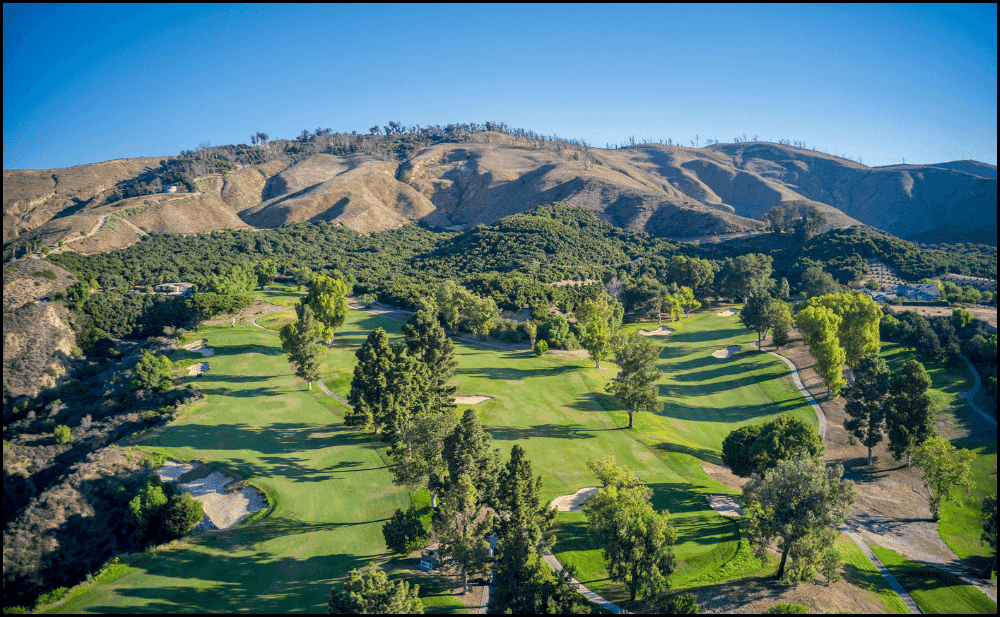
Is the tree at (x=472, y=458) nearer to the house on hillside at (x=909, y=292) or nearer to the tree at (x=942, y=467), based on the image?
the tree at (x=942, y=467)

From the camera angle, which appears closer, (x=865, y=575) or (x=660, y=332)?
(x=865, y=575)

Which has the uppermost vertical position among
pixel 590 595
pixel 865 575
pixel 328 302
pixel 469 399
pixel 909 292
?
pixel 909 292

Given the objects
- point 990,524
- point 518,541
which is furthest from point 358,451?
point 990,524

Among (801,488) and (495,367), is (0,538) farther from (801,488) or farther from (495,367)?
(801,488)

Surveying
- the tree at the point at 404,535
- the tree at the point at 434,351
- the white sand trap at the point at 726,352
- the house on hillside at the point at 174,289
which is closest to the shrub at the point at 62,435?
the tree at the point at 434,351

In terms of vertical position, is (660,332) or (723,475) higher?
(660,332)

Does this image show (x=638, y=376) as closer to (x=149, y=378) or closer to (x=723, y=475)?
(x=723, y=475)
